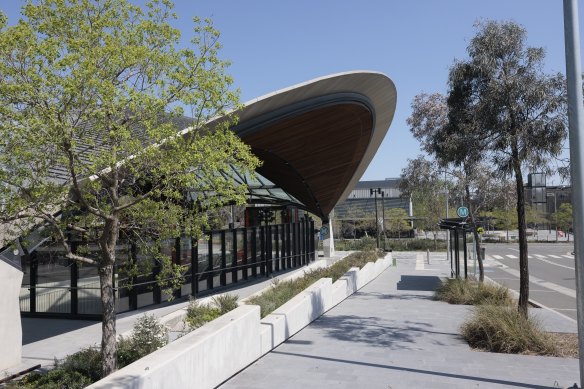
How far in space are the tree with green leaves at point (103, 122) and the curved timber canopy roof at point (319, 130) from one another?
3.53m

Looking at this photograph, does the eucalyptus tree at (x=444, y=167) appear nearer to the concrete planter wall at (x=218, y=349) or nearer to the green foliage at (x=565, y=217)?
the concrete planter wall at (x=218, y=349)

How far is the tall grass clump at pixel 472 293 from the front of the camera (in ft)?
45.2

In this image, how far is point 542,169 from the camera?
10.5 metres

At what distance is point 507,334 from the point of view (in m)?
9.30

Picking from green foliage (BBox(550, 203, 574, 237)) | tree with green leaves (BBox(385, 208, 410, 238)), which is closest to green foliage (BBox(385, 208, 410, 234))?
tree with green leaves (BBox(385, 208, 410, 238))

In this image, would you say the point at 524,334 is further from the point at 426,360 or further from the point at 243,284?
the point at 243,284

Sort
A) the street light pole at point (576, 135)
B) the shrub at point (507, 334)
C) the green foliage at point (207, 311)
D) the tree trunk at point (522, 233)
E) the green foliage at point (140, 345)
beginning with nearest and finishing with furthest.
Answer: the street light pole at point (576, 135), the green foliage at point (140, 345), the shrub at point (507, 334), the green foliage at point (207, 311), the tree trunk at point (522, 233)

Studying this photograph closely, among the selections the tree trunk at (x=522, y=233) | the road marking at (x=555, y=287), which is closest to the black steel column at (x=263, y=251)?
the road marking at (x=555, y=287)

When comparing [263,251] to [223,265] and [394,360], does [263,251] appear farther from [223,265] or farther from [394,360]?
[394,360]

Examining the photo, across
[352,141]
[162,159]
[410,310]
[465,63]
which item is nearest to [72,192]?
[162,159]

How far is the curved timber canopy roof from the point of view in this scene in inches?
589

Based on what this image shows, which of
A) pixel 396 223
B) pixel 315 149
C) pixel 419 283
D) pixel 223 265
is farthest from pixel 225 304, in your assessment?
pixel 396 223

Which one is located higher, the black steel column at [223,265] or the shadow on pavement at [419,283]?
the black steel column at [223,265]

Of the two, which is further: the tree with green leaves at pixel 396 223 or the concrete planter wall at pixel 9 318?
the tree with green leaves at pixel 396 223
